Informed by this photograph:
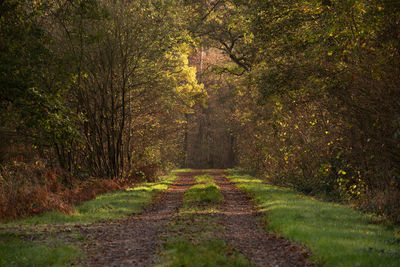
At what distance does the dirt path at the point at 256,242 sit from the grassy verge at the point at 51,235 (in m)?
3.81

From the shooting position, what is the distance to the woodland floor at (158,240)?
802 cm

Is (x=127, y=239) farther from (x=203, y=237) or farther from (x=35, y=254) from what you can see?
(x=35, y=254)

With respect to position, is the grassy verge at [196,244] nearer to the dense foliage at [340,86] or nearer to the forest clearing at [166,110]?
the forest clearing at [166,110]

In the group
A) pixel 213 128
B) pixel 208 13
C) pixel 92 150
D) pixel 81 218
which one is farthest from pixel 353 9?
pixel 213 128

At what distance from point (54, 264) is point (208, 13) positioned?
80.8 feet

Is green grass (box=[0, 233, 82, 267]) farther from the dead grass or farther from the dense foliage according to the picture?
the dense foliage

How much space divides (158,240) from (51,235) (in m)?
3.01

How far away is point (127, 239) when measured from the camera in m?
9.97

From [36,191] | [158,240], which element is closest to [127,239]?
[158,240]

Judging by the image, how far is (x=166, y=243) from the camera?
887 centimetres

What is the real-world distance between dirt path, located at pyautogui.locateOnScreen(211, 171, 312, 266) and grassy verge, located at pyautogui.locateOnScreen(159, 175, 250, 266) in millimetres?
391

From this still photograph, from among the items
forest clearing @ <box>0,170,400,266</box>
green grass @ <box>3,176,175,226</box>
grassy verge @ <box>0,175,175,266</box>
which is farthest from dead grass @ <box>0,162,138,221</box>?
forest clearing @ <box>0,170,400,266</box>

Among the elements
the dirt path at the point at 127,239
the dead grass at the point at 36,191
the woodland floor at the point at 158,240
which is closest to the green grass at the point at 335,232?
the woodland floor at the point at 158,240

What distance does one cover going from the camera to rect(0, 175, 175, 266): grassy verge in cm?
793
